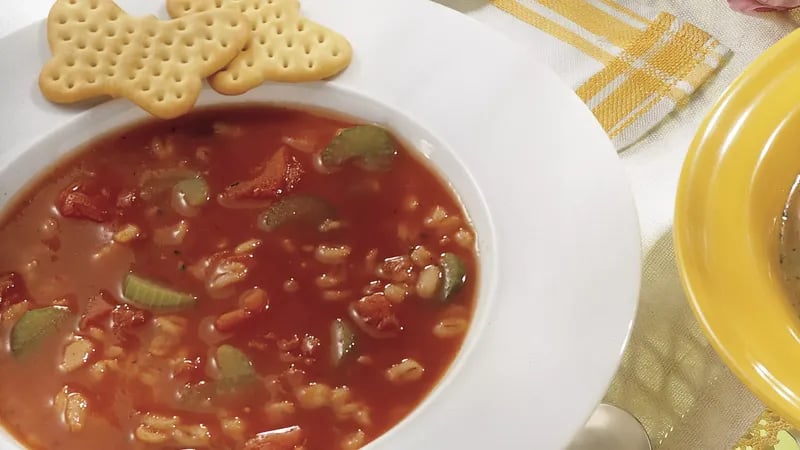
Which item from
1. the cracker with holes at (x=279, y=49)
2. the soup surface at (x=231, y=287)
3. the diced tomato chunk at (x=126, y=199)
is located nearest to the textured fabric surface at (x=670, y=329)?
the soup surface at (x=231, y=287)

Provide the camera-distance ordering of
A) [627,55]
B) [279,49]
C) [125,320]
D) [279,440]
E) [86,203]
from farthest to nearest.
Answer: [627,55] → [279,49] → [86,203] → [125,320] → [279,440]

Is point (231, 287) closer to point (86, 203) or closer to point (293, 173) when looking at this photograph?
point (293, 173)

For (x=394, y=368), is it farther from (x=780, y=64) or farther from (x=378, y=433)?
(x=780, y=64)

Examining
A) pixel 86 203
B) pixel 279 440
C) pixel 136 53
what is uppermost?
pixel 136 53

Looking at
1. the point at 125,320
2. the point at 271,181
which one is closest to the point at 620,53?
the point at 271,181

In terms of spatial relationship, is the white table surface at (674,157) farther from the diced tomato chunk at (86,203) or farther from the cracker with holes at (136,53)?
the diced tomato chunk at (86,203)

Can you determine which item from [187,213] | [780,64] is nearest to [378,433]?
[187,213]
